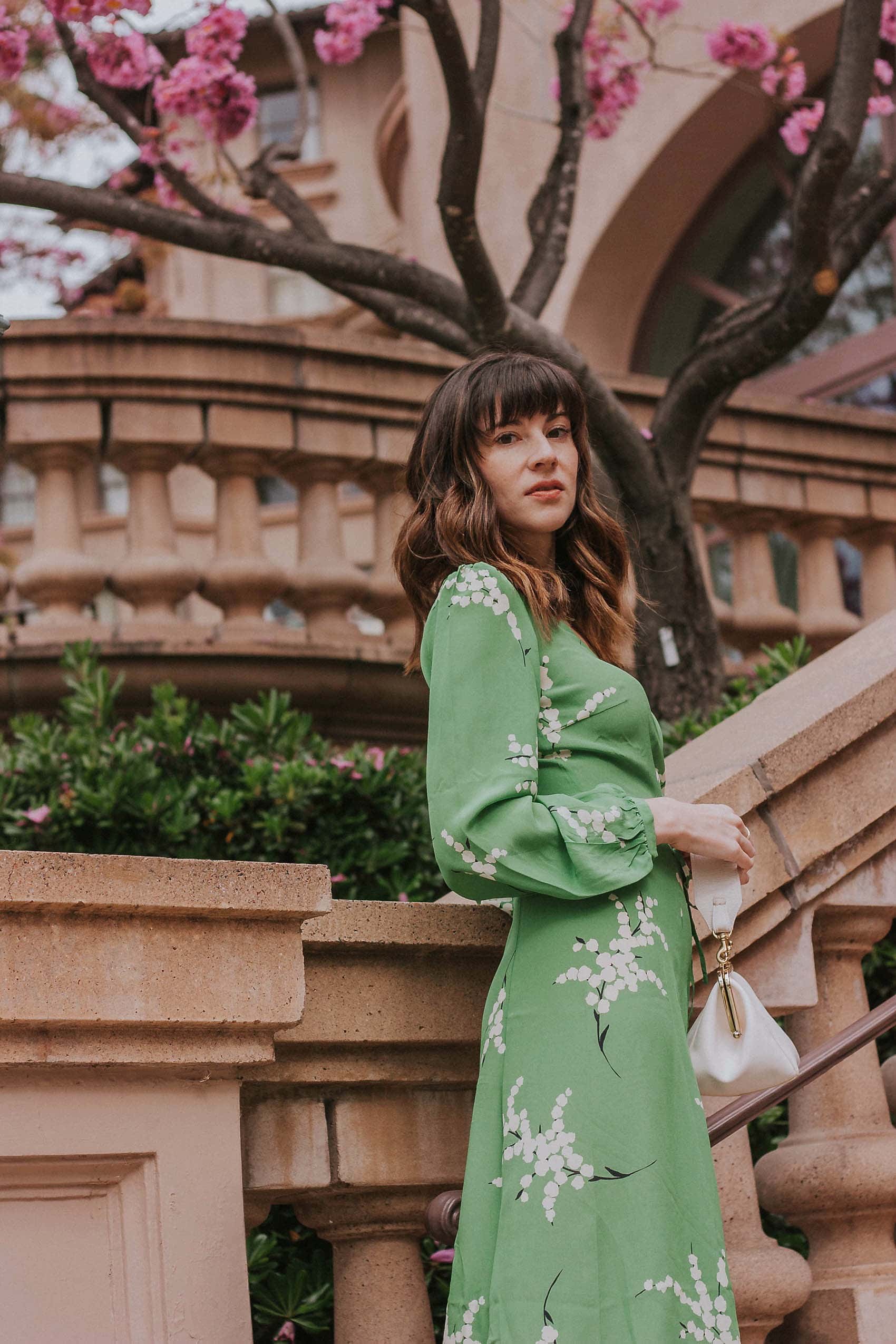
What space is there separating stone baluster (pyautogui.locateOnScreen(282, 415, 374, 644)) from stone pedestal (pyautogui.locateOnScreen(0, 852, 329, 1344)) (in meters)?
3.72

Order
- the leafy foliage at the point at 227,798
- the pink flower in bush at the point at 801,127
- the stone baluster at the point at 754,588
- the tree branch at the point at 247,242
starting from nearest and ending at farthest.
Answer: the leafy foliage at the point at 227,798, the tree branch at the point at 247,242, the pink flower in bush at the point at 801,127, the stone baluster at the point at 754,588

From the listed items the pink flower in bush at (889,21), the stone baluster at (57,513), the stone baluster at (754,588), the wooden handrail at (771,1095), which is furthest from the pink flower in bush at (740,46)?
the wooden handrail at (771,1095)

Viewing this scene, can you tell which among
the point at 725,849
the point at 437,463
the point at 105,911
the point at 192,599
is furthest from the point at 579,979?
the point at 192,599

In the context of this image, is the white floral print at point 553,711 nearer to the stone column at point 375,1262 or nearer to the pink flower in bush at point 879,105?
the stone column at point 375,1262

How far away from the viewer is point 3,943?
218cm

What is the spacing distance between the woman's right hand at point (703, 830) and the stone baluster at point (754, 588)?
4430 mm

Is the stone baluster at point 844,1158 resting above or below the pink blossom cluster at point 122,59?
below

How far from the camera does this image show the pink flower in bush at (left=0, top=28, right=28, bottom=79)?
211 inches

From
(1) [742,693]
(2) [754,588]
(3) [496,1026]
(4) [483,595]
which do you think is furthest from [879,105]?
(3) [496,1026]

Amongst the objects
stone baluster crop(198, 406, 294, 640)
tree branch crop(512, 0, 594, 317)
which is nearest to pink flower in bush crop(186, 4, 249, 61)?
tree branch crop(512, 0, 594, 317)

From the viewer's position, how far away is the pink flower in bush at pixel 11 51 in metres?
5.37

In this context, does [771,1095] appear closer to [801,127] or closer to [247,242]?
[247,242]

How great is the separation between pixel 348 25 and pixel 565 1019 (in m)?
5.04

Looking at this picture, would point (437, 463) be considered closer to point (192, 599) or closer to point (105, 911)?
point (105, 911)
